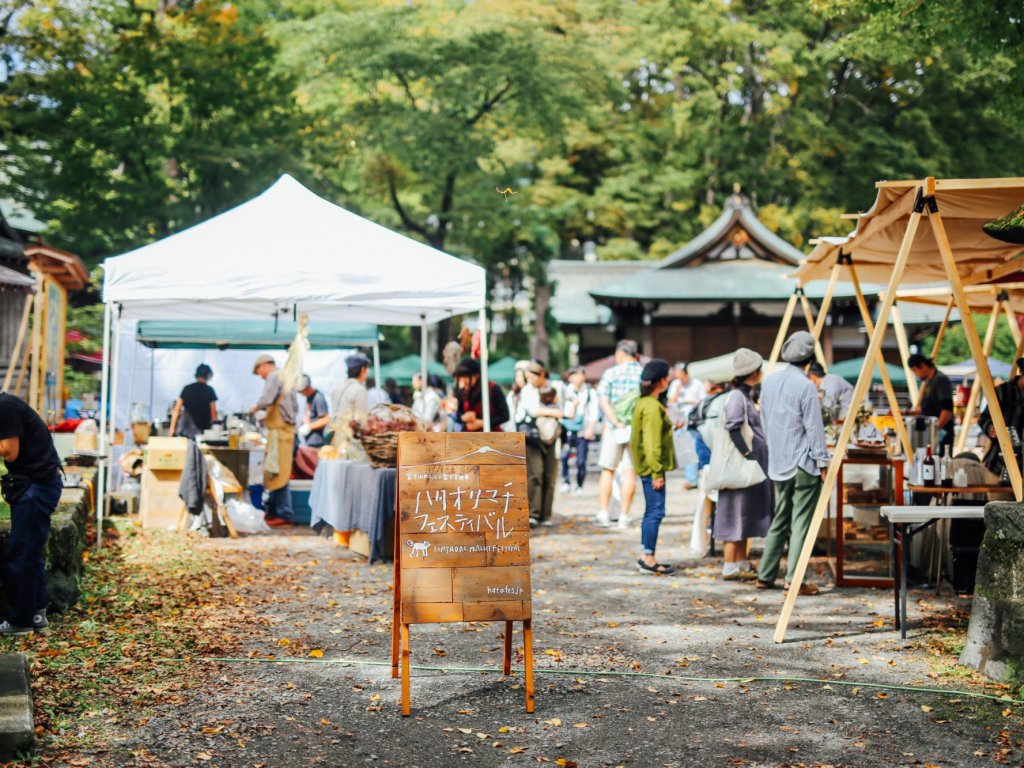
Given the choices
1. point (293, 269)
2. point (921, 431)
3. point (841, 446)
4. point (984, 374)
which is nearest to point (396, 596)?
point (841, 446)

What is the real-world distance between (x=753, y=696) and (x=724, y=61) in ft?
100.0

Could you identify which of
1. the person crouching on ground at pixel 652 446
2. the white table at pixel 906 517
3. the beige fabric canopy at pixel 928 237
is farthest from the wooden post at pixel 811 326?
the white table at pixel 906 517

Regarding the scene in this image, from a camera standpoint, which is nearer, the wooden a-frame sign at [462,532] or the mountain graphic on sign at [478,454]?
the wooden a-frame sign at [462,532]

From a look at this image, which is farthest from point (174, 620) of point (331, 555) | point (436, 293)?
point (436, 293)

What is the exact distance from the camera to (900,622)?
7164mm

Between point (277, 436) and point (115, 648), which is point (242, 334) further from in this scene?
point (115, 648)

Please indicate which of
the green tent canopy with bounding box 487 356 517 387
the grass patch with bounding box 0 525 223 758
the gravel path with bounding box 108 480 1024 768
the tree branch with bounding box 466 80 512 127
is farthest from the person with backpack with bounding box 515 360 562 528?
the green tent canopy with bounding box 487 356 517 387

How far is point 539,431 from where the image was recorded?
1291 centimetres

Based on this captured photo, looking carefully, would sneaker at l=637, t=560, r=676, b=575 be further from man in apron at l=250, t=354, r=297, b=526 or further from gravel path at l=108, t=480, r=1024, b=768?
man in apron at l=250, t=354, r=297, b=526

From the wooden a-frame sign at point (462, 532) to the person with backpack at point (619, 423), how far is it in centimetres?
591

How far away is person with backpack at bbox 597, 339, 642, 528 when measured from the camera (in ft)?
39.2

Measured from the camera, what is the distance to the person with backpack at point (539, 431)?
42.3 feet

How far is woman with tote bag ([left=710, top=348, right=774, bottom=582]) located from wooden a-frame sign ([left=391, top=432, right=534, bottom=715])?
3.85 m

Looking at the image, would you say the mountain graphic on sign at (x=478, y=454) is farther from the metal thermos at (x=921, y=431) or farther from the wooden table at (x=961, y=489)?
the metal thermos at (x=921, y=431)
